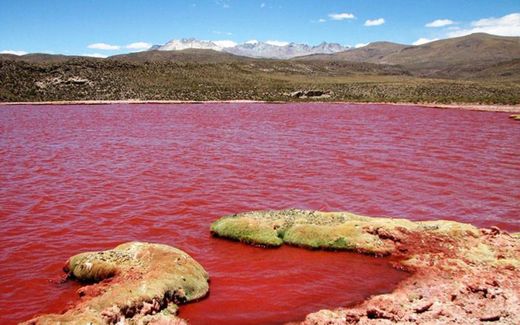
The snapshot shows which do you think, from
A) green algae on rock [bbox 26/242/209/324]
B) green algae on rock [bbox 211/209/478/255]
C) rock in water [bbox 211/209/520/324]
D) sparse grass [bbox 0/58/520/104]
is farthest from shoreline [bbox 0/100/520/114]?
green algae on rock [bbox 26/242/209/324]

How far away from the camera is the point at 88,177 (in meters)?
21.4

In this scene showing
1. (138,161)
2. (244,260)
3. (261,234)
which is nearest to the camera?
(244,260)

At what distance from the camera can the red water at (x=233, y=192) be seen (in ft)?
36.4

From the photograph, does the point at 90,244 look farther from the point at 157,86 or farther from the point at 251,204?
the point at 157,86

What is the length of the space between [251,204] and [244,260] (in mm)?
5101

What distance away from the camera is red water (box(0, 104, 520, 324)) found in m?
11.1

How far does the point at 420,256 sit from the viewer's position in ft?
40.5

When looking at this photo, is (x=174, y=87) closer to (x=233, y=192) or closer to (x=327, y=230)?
(x=233, y=192)

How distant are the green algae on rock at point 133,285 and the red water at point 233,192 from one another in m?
0.42

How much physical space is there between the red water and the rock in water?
575 millimetres

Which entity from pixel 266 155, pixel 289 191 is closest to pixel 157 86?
pixel 266 155

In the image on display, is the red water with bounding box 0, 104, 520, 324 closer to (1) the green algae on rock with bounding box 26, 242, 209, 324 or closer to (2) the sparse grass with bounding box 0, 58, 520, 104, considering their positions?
(1) the green algae on rock with bounding box 26, 242, 209, 324

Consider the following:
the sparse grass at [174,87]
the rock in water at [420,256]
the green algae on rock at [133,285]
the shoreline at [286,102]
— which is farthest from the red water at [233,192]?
the sparse grass at [174,87]

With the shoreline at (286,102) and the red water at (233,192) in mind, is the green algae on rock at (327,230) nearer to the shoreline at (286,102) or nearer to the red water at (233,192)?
the red water at (233,192)
